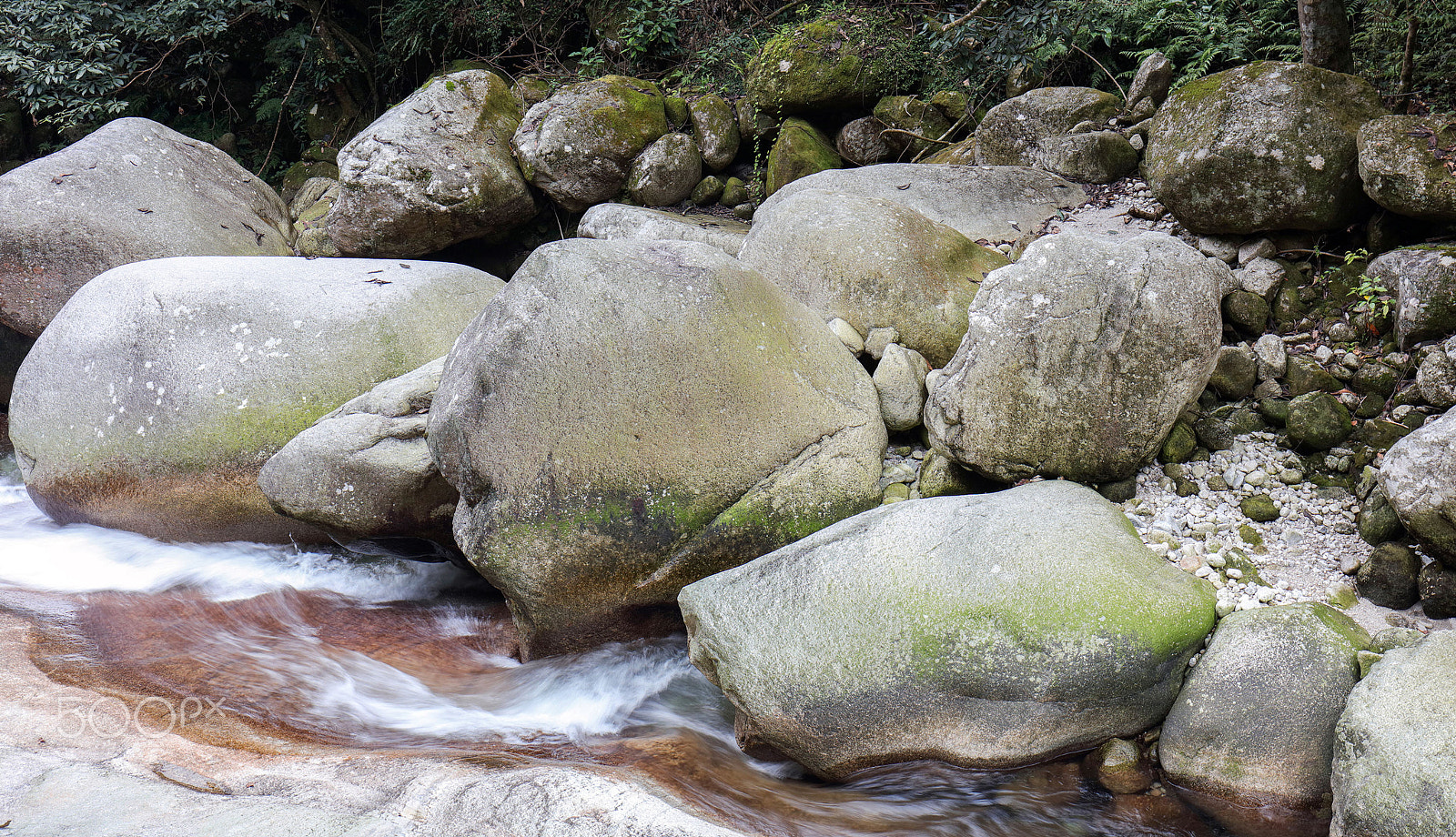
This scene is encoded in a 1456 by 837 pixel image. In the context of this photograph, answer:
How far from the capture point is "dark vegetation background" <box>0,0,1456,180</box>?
6301 millimetres

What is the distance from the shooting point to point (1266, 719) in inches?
121

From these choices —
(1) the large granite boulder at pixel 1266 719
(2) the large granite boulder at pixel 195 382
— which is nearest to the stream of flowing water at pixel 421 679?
(1) the large granite boulder at pixel 1266 719

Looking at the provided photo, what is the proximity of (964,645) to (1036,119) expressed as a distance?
15.7 feet

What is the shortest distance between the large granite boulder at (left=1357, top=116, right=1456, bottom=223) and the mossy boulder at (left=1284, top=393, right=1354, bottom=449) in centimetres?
103

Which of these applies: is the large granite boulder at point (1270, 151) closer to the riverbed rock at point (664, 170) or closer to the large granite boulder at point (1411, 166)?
the large granite boulder at point (1411, 166)

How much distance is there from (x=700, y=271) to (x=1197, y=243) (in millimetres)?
3055

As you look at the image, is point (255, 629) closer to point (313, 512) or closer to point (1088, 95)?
point (313, 512)

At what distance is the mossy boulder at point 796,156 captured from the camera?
7.35 metres

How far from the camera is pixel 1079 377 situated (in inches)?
153

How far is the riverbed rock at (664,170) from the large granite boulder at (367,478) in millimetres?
3748

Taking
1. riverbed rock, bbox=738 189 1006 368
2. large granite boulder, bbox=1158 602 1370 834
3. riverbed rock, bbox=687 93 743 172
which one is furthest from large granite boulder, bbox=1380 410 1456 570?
riverbed rock, bbox=687 93 743 172

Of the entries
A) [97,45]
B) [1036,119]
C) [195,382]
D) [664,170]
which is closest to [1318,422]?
[1036,119]

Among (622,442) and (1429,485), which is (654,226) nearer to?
(622,442)

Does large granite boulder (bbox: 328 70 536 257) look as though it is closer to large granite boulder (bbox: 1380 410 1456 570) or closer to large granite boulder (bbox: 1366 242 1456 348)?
large granite boulder (bbox: 1366 242 1456 348)
